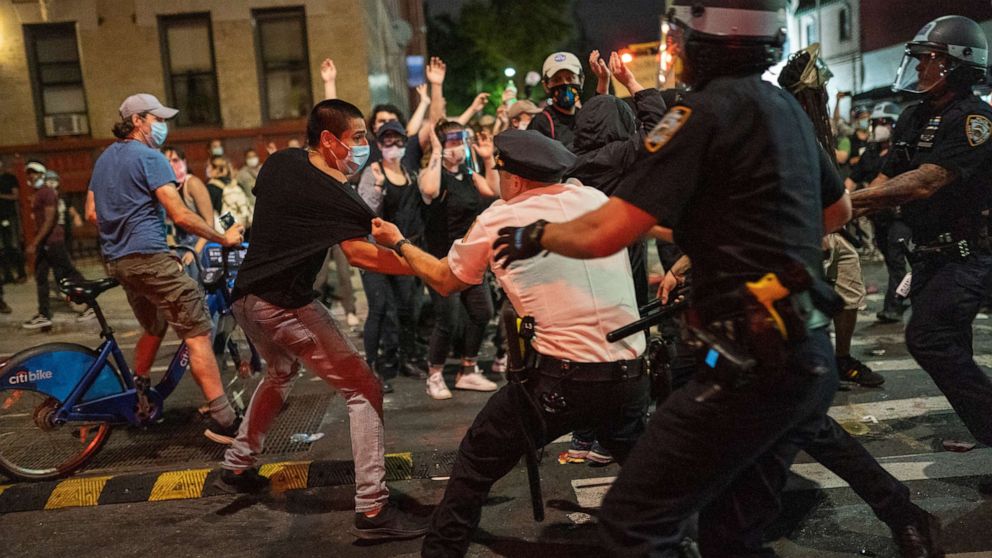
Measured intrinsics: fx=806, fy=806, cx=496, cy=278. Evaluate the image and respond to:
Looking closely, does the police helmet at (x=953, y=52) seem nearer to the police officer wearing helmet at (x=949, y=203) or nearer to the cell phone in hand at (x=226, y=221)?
the police officer wearing helmet at (x=949, y=203)

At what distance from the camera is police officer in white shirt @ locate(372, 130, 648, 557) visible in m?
3.07

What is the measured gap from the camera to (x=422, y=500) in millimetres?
4379

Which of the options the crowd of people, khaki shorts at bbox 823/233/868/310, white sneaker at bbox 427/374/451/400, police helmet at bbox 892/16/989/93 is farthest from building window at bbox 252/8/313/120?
police helmet at bbox 892/16/989/93

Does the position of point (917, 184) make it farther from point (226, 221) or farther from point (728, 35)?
point (226, 221)

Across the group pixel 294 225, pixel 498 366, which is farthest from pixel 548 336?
pixel 498 366

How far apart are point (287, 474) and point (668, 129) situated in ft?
11.1

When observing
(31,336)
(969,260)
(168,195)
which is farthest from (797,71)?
(31,336)

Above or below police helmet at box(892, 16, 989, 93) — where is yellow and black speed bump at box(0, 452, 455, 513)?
below

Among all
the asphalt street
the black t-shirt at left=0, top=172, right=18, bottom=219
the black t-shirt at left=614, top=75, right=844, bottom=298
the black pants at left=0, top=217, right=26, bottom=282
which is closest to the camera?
the black t-shirt at left=614, top=75, right=844, bottom=298

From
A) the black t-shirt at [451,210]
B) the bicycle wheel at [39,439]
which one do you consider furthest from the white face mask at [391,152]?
the bicycle wheel at [39,439]

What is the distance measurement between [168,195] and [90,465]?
5.89ft

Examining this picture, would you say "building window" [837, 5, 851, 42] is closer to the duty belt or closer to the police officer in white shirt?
the police officer in white shirt

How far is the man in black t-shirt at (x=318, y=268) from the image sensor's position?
3920mm

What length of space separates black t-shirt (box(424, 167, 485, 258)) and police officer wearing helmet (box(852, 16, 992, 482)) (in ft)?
11.6
